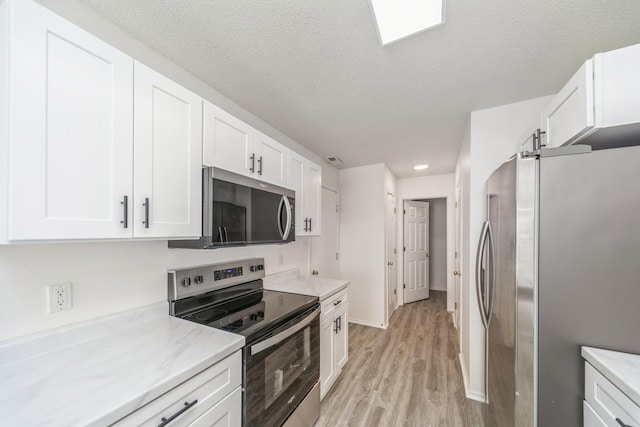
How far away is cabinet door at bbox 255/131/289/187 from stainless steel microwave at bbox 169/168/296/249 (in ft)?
0.41

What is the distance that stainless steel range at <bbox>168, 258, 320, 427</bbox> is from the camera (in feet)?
4.20

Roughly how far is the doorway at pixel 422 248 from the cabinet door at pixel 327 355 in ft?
9.59

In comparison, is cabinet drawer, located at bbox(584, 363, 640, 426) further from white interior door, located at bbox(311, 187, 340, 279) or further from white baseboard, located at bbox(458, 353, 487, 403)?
white interior door, located at bbox(311, 187, 340, 279)

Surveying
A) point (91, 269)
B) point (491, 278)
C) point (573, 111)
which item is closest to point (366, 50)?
point (573, 111)

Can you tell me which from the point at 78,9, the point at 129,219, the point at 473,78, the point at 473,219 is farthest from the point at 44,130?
the point at 473,219

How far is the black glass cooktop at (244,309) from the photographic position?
4.44ft


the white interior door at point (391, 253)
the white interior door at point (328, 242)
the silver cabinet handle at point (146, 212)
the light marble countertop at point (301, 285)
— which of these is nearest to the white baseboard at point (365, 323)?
the white interior door at point (391, 253)

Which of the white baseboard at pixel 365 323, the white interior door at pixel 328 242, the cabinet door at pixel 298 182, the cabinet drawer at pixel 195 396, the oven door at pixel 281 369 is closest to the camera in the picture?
the cabinet drawer at pixel 195 396

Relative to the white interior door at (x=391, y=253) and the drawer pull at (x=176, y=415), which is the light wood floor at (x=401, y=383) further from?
the drawer pull at (x=176, y=415)

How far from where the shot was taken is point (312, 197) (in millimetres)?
2572

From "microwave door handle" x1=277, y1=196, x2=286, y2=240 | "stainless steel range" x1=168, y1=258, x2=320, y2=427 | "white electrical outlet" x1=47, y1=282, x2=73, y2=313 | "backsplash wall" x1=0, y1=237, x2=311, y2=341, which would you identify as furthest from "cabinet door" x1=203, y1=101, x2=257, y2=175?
"white electrical outlet" x1=47, y1=282, x2=73, y2=313

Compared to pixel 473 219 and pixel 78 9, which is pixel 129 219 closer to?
pixel 78 9

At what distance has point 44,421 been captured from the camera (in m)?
0.66

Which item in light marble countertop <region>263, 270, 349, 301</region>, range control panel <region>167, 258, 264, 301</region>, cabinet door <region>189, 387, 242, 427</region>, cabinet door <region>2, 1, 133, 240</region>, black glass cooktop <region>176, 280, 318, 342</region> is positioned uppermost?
cabinet door <region>2, 1, 133, 240</region>
